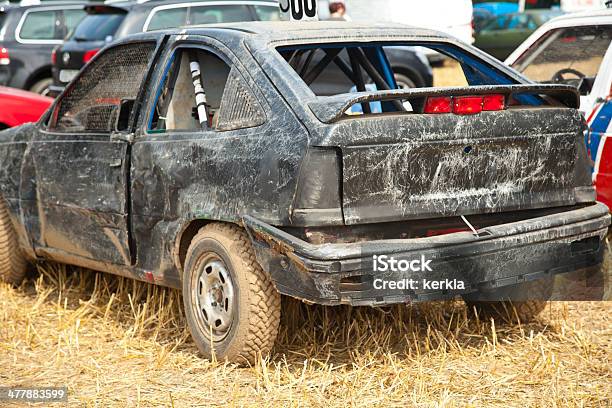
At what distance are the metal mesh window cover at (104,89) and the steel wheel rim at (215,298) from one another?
117 cm

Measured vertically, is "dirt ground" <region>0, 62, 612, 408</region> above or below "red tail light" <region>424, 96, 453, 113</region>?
below

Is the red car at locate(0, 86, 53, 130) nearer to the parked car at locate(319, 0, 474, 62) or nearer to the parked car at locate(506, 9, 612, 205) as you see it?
the parked car at locate(506, 9, 612, 205)

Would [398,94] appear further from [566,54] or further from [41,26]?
[41,26]

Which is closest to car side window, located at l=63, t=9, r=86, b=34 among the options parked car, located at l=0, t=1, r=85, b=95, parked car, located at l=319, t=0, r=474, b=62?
parked car, located at l=0, t=1, r=85, b=95

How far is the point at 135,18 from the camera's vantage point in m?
13.3

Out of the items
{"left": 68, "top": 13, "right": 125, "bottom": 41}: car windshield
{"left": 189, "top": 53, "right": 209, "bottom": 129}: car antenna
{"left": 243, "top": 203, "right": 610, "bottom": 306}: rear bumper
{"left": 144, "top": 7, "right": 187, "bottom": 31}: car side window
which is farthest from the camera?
{"left": 68, "top": 13, "right": 125, "bottom": 41}: car windshield

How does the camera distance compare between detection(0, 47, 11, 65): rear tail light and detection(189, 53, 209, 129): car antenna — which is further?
detection(0, 47, 11, 65): rear tail light

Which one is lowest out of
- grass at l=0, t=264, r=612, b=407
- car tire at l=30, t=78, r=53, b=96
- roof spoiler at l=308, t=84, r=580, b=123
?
grass at l=0, t=264, r=612, b=407

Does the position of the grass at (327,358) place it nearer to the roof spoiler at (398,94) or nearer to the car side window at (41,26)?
the roof spoiler at (398,94)

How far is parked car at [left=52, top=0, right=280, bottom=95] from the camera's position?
1320cm

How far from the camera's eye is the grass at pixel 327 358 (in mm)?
4574

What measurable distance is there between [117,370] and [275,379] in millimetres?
862

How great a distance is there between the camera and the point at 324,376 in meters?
4.80

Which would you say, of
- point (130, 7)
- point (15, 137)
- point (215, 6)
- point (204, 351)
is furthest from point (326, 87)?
point (204, 351)
